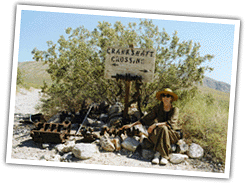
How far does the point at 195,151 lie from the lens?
450 cm

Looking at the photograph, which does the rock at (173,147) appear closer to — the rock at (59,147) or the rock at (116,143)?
the rock at (116,143)

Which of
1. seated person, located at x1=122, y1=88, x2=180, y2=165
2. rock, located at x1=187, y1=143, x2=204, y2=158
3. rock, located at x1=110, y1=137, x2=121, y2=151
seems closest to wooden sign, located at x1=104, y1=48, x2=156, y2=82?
seated person, located at x1=122, y1=88, x2=180, y2=165

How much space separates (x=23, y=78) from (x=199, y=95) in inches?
275

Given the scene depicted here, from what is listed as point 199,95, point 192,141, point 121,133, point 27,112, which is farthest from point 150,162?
point 27,112

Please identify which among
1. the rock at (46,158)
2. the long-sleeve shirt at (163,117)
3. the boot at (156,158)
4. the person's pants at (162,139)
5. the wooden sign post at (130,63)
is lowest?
the rock at (46,158)

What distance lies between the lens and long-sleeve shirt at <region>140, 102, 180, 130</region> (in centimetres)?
443

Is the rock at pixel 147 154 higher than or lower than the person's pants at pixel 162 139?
lower

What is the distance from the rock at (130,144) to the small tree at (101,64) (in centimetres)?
254

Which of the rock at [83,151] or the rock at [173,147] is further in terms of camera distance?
the rock at [173,147]

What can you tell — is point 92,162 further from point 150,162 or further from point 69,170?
point 150,162

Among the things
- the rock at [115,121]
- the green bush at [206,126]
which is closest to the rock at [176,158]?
the green bush at [206,126]

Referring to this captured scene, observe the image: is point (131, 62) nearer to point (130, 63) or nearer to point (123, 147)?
point (130, 63)

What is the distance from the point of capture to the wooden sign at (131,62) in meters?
5.17

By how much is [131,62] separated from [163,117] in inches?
65.1
